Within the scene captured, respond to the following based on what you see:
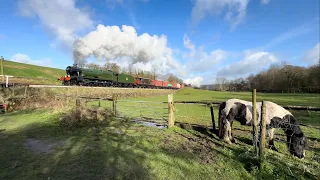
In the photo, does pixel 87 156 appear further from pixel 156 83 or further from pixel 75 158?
pixel 156 83

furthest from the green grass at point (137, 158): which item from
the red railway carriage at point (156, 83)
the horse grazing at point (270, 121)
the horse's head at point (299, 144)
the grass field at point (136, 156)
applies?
the red railway carriage at point (156, 83)

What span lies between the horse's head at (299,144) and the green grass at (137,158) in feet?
0.85

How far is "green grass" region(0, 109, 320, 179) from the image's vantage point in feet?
15.6

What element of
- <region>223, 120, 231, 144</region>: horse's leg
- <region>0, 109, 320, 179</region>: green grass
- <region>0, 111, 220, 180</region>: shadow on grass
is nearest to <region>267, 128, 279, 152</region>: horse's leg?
<region>0, 109, 320, 179</region>: green grass

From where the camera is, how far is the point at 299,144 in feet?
19.8

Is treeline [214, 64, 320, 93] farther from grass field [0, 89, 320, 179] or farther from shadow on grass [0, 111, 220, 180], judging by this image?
shadow on grass [0, 111, 220, 180]

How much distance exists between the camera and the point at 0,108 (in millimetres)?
14109

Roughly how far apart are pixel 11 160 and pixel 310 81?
79392mm

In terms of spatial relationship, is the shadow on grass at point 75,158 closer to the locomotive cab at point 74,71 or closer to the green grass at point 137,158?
the green grass at point 137,158

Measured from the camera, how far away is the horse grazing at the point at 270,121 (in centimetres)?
608

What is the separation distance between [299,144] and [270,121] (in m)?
1.07

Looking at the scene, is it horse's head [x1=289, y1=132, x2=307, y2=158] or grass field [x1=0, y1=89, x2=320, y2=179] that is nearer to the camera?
grass field [x1=0, y1=89, x2=320, y2=179]

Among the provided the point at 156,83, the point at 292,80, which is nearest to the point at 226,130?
the point at 156,83

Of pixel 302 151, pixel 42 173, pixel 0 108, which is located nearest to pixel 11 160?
pixel 42 173
